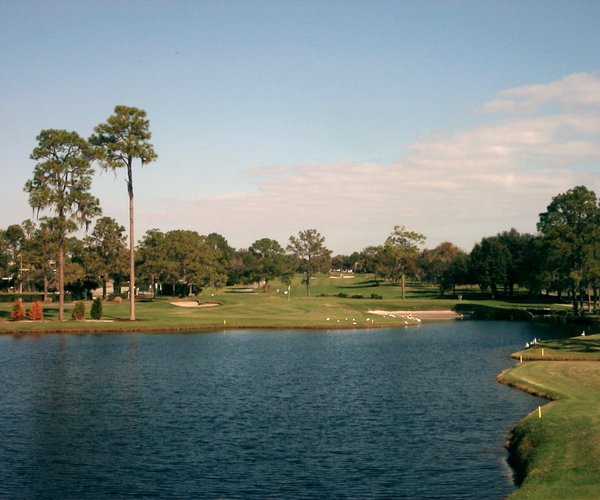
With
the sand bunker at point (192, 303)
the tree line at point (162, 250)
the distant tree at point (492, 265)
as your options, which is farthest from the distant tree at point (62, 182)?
the distant tree at point (492, 265)

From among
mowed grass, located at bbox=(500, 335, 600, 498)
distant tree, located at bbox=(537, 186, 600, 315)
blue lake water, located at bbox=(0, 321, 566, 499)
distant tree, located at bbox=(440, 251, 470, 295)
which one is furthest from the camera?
distant tree, located at bbox=(440, 251, 470, 295)

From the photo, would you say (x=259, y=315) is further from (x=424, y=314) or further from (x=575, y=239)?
(x=575, y=239)

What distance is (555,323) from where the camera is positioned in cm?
9931

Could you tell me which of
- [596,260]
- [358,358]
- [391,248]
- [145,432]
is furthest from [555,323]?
[145,432]

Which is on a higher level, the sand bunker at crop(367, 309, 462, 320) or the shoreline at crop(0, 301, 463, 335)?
the shoreline at crop(0, 301, 463, 335)

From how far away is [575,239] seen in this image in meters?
98.5

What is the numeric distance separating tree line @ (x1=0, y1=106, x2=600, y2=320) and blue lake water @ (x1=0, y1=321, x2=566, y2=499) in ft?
92.3

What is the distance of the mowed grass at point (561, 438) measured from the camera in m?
22.2

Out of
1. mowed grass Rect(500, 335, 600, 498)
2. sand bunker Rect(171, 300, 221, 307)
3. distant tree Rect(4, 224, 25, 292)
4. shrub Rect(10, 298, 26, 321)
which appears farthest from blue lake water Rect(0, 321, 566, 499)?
distant tree Rect(4, 224, 25, 292)

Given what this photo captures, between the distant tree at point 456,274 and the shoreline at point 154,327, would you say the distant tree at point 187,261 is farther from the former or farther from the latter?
the shoreline at point 154,327

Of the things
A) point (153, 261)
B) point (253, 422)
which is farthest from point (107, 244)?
point (253, 422)

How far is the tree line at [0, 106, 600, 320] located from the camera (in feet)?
278

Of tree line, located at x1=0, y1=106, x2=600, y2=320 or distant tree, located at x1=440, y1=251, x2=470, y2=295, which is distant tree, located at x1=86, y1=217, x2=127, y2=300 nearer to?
tree line, located at x1=0, y1=106, x2=600, y2=320

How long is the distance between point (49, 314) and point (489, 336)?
58.5 m
